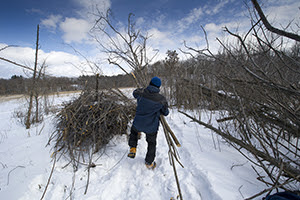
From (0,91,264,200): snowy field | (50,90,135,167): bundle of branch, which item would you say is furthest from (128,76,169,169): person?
(50,90,135,167): bundle of branch

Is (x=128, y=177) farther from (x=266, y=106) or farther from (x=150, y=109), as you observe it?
(x=266, y=106)

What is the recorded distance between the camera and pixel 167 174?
2.21m

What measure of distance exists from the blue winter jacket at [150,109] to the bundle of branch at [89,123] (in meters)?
0.60

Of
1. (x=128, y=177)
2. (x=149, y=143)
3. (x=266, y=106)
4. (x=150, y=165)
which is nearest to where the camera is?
(x=266, y=106)

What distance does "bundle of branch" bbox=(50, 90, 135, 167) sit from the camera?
2.36m

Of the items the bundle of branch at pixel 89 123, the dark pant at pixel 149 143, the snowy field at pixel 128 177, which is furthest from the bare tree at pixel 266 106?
the bundle of branch at pixel 89 123

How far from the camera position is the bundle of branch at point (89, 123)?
236 centimetres

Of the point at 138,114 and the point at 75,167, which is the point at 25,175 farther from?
the point at 138,114

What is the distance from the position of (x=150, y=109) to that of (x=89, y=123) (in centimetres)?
128

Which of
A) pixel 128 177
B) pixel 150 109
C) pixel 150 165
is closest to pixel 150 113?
pixel 150 109

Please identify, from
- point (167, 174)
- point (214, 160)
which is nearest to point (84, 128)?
point (167, 174)

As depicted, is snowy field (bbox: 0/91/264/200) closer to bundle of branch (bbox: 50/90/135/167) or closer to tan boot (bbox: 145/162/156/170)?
tan boot (bbox: 145/162/156/170)

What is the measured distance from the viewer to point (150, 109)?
7.79ft

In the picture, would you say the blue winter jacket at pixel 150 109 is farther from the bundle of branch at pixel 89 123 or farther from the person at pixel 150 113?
the bundle of branch at pixel 89 123
